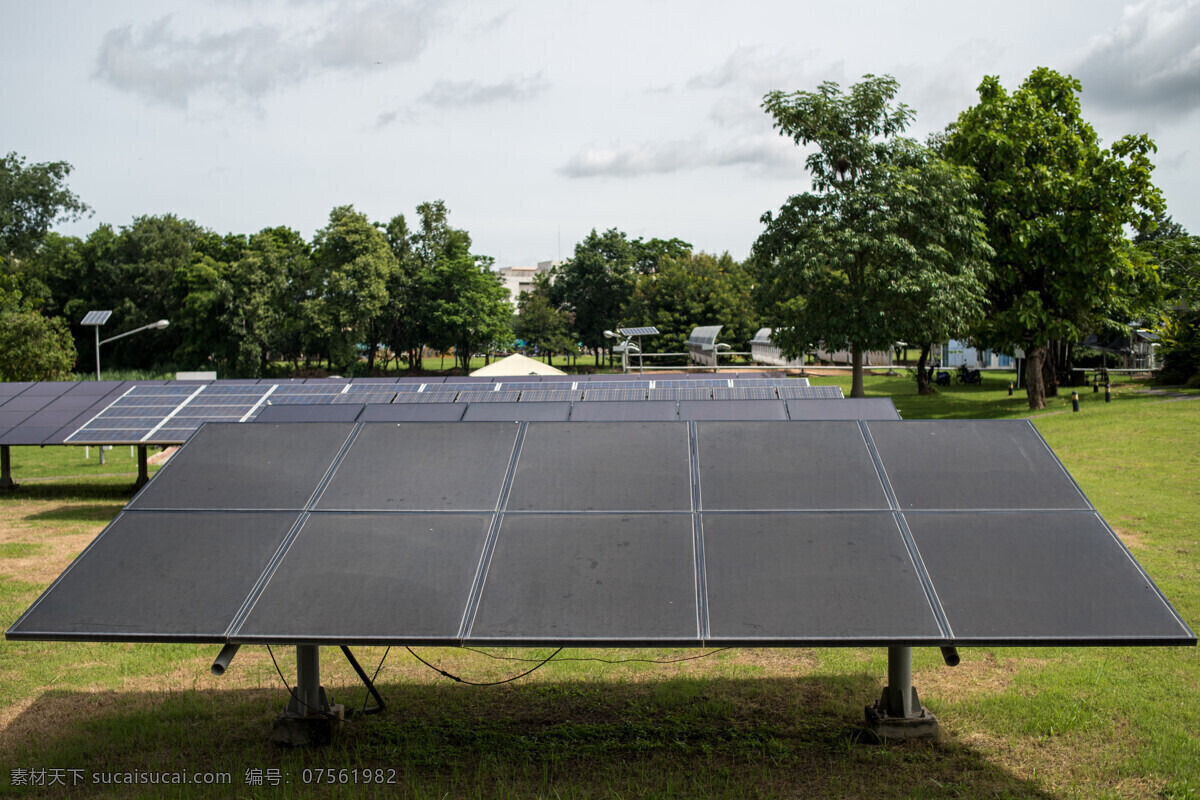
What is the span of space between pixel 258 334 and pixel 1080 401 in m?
58.5

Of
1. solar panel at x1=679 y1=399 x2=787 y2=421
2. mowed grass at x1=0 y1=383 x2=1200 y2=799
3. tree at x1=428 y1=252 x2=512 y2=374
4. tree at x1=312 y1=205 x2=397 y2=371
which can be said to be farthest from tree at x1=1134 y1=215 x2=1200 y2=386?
tree at x1=312 y1=205 x2=397 y2=371

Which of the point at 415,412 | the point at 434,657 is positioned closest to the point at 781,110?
the point at 415,412

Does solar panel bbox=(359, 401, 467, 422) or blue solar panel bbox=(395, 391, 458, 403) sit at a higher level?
solar panel bbox=(359, 401, 467, 422)

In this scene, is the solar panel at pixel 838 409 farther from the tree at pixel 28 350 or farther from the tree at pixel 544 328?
the tree at pixel 544 328

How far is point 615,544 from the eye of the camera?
5.66 meters

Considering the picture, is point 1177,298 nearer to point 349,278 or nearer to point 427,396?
point 427,396

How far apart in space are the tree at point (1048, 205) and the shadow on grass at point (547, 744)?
3161 centimetres

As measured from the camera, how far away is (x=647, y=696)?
798 centimetres

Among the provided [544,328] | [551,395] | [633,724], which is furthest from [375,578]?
[544,328]

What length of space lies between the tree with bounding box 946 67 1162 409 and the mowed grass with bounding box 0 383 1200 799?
27771mm

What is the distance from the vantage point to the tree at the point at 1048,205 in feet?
114

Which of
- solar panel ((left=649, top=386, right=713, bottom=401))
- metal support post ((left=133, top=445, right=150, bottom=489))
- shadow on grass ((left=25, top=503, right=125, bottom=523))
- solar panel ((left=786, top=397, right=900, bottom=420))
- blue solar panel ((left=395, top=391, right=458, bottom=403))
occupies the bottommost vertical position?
shadow on grass ((left=25, top=503, right=125, bottom=523))

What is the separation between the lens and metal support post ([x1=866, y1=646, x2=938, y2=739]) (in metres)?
6.69

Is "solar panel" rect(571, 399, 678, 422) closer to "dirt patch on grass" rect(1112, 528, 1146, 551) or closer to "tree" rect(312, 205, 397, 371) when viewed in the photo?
"dirt patch on grass" rect(1112, 528, 1146, 551)
